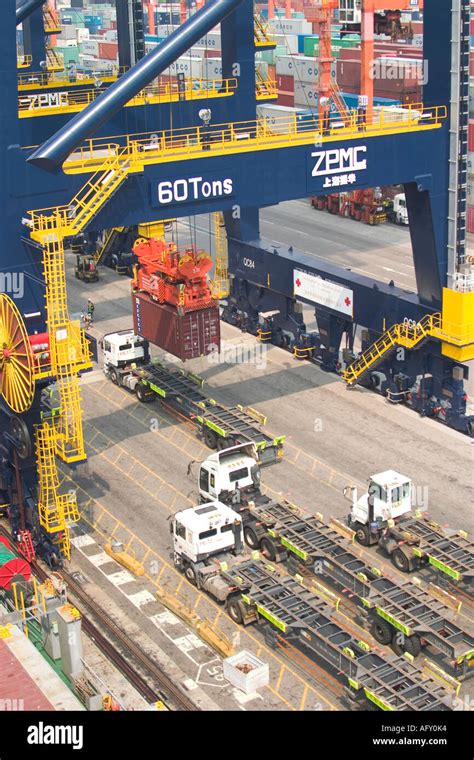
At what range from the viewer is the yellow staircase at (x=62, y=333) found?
36.8 m

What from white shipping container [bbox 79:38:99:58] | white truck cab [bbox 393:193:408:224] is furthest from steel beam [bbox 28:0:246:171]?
white shipping container [bbox 79:38:99:58]

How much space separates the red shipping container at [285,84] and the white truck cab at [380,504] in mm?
66262

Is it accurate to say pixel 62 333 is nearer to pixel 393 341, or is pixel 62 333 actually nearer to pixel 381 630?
pixel 381 630

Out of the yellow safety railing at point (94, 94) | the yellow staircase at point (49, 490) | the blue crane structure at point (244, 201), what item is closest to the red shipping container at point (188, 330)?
the blue crane structure at point (244, 201)

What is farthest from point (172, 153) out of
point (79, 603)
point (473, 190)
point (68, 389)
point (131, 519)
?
point (473, 190)

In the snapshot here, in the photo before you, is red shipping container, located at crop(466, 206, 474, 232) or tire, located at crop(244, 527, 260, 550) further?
red shipping container, located at crop(466, 206, 474, 232)

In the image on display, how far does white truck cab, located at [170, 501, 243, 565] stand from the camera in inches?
1471

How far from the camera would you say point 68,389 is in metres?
37.0

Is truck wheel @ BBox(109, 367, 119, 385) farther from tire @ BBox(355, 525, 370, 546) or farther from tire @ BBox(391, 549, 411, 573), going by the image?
tire @ BBox(391, 549, 411, 573)

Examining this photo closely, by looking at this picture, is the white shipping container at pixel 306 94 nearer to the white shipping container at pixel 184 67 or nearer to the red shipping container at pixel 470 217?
the white shipping container at pixel 184 67

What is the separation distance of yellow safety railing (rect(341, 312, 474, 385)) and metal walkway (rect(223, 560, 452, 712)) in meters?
15.3

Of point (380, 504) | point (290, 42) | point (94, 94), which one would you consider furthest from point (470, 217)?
point (290, 42)

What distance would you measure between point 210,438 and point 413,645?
54.5ft

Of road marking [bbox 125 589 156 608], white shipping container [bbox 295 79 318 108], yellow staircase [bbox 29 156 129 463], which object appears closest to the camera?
yellow staircase [bbox 29 156 129 463]
